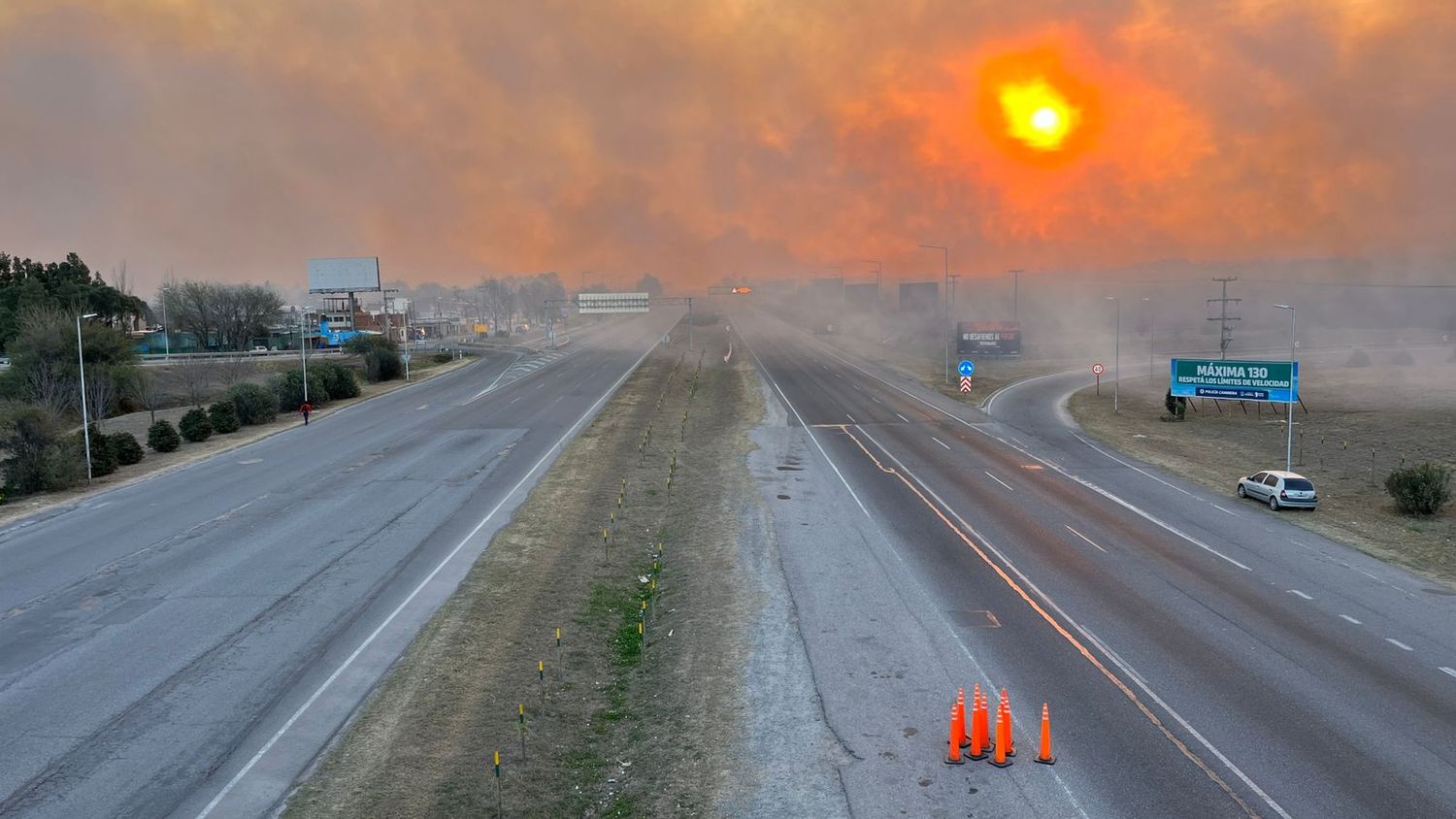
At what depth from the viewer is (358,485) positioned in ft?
119

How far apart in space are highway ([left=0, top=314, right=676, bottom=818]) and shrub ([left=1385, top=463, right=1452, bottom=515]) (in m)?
29.7

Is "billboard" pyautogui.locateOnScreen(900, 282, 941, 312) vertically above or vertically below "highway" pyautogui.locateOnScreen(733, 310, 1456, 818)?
above

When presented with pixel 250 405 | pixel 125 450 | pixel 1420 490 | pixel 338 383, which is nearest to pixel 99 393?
pixel 250 405

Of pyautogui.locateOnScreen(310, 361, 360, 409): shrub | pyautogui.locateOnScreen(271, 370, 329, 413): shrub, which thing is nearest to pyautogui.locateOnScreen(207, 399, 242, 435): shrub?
pyautogui.locateOnScreen(271, 370, 329, 413): shrub

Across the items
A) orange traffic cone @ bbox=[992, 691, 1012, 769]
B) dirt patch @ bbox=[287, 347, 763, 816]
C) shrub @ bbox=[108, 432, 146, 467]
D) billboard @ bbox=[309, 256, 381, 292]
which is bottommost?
dirt patch @ bbox=[287, 347, 763, 816]

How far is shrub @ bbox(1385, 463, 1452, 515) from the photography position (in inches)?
1180

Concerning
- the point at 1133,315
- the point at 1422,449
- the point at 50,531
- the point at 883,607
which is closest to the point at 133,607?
the point at 50,531

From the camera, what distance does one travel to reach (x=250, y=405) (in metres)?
55.0

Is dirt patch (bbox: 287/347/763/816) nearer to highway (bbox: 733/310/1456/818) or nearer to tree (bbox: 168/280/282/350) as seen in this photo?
highway (bbox: 733/310/1456/818)

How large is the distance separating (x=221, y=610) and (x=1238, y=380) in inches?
1901

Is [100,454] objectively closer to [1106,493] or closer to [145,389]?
[145,389]

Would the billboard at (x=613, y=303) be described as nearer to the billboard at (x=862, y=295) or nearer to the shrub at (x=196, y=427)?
the billboard at (x=862, y=295)

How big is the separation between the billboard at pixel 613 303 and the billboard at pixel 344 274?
2857cm

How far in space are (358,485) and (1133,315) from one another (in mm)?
154689
